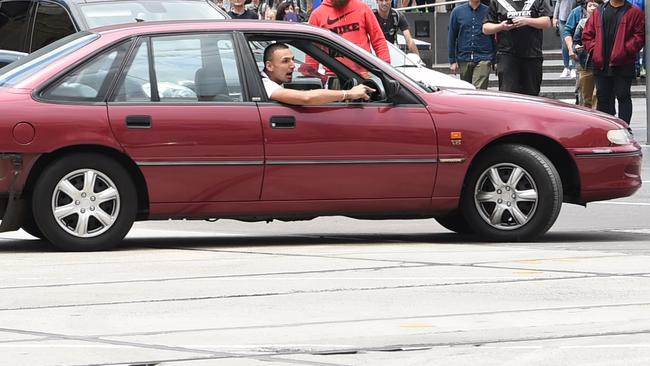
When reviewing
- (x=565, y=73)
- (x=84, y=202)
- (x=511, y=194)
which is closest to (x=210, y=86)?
(x=84, y=202)

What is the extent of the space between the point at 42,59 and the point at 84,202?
3.55 ft

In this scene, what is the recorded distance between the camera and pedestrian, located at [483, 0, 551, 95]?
18.0 m

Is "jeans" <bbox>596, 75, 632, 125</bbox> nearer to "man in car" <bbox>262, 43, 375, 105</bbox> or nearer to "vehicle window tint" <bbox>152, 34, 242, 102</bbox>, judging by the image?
"man in car" <bbox>262, 43, 375, 105</bbox>

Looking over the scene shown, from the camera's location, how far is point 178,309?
26.3 ft

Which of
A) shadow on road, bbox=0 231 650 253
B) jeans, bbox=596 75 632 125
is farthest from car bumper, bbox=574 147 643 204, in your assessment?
jeans, bbox=596 75 632 125

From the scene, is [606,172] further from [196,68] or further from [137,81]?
[137,81]

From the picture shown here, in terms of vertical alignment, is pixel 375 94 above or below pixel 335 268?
above

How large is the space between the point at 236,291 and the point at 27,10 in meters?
8.17

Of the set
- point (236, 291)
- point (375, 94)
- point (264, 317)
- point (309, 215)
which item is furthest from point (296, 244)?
point (264, 317)

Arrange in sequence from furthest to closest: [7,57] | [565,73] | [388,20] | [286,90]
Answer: [565,73]
[388,20]
[7,57]
[286,90]

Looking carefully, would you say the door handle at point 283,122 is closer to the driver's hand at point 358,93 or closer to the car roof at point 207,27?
the driver's hand at point 358,93

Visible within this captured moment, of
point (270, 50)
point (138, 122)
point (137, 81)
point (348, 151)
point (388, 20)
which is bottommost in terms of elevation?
point (388, 20)

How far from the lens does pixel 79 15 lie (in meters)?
15.1

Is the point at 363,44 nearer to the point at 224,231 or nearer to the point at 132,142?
the point at 224,231
